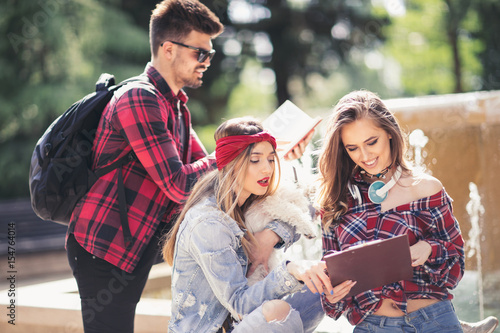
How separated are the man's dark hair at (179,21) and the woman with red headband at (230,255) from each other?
76cm

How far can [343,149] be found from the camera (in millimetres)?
2871

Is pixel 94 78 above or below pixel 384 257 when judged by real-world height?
below

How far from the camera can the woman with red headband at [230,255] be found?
2.49 metres

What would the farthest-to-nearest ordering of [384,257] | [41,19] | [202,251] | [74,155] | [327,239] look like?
[41,19] < [74,155] < [327,239] < [202,251] < [384,257]

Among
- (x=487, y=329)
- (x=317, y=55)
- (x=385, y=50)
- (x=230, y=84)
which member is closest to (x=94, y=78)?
(x=230, y=84)

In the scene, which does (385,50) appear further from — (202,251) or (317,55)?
(202,251)

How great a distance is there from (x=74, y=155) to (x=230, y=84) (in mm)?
12661

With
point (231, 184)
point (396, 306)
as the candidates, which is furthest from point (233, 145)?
point (396, 306)

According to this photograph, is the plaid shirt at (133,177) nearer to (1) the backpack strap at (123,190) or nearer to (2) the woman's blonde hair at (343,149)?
(1) the backpack strap at (123,190)

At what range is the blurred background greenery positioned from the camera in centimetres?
1219

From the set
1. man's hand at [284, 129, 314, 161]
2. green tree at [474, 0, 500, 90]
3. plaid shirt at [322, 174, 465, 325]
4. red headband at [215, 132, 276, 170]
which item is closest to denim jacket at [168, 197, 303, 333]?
red headband at [215, 132, 276, 170]

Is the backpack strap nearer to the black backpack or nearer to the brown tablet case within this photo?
the black backpack

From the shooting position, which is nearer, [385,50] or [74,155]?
[74,155]

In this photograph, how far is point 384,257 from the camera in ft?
7.45
